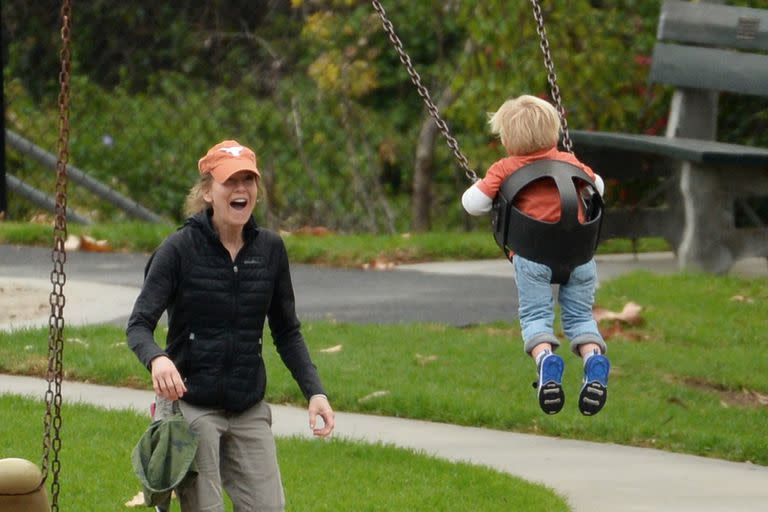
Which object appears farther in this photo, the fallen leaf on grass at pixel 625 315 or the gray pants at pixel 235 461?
the fallen leaf on grass at pixel 625 315

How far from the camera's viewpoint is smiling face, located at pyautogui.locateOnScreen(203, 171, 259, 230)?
207 inches

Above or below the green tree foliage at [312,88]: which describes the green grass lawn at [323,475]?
below

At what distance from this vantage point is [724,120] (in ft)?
44.8

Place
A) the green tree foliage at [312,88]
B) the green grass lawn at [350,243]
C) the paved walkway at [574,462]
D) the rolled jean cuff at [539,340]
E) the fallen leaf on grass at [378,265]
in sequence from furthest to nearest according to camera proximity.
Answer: the green tree foliage at [312,88], the green grass lawn at [350,243], the fallen leaf on grass at [378,265], the paved walkway at [574,462], the rolled jean cuff at [539,340]

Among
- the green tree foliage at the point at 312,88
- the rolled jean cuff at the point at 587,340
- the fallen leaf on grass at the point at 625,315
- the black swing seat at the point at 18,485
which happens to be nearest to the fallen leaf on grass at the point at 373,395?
the fallen leaf on grass at the point at 625,315

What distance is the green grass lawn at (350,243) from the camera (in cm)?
1241

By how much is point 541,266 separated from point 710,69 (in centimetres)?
630

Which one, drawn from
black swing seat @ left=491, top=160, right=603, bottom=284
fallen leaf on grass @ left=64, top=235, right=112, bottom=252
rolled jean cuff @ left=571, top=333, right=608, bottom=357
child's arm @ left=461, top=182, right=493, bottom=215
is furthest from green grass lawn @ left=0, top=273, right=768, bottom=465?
fallen leaf on grass @ left=64, top=235, right=112, bottom=252

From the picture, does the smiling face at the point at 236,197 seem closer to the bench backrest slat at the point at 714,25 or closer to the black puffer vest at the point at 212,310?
the black puffer vest at the point at 212,310

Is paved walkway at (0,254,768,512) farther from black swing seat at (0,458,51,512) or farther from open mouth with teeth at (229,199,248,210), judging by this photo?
black swing seat at (0,458,51,512)

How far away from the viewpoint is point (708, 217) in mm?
11156

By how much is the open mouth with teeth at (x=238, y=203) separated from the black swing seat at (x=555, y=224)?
106 cm

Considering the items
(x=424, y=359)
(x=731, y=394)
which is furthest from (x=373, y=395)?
(x=731, y=394)

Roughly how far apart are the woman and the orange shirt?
3.14 feet
